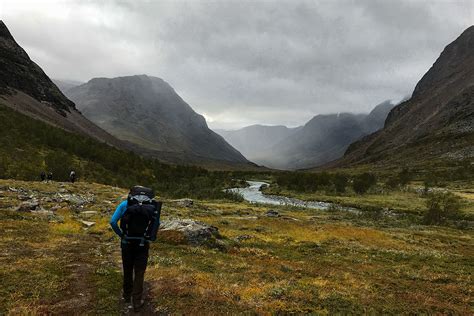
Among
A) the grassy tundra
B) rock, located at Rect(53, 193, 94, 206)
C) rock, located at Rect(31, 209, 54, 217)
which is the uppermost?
rock, located at Rect(53, 193, 94, 206)

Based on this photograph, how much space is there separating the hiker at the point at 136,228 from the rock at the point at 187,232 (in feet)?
35.7

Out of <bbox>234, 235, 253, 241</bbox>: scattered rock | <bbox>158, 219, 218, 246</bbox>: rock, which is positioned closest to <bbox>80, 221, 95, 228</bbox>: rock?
<bbox>158, 219, 218, 246</bbox>: rock

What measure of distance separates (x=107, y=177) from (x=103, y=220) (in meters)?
52.5

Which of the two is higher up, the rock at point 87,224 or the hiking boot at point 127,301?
the hiking boot at point 127,301

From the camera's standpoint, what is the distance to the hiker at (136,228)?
36.3ft

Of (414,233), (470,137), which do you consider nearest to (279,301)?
(414,233)

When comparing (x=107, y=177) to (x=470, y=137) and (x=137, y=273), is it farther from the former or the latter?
(x=470, y=137)

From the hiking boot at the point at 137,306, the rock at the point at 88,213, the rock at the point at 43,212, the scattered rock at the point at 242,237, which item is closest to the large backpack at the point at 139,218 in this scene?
the hiking boot at the point at 137,306

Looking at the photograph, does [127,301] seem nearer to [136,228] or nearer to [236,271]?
[136,228]

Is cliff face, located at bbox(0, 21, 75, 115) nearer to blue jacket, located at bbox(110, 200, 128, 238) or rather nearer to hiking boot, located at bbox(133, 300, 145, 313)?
blue jacket, located at bbox(110, 200, 128, 238)

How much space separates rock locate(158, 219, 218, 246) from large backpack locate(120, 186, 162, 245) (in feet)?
37.2

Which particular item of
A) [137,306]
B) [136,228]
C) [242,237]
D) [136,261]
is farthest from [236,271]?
[242,237]

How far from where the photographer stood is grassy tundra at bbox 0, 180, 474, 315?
12.0 metres

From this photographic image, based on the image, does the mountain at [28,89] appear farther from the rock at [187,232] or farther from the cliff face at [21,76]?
the rock at [187,232]
